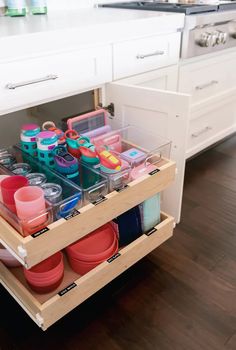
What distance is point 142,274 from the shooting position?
4.16ft

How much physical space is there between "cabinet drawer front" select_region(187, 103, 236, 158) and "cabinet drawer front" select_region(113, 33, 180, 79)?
0.42 metres

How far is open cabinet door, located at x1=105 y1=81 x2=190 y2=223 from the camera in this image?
1.12 metres

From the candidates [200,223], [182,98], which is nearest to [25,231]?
[182,98]

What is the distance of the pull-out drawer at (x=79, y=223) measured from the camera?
2.60 ft

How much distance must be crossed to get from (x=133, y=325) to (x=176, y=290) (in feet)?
0.70

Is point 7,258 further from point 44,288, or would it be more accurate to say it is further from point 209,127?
point 209,127

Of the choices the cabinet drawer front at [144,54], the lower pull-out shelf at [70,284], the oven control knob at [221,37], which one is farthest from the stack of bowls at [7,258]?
the oven control knob at [221,37]

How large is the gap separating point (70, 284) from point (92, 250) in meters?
0.16

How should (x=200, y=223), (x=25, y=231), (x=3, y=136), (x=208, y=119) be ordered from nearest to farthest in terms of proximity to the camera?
(x=25, y=231) → (x=200, y=223) → (x=3, y=136) → (x=208, y=119)

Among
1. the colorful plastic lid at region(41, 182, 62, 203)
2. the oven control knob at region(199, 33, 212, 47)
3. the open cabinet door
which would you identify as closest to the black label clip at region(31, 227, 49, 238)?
the colorful plastic lid at region(41, 182, 62, 203)

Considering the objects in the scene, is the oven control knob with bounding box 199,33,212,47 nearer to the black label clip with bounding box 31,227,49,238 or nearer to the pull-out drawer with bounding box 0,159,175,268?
the pull-out drawer with bounding box 0,159,175,268

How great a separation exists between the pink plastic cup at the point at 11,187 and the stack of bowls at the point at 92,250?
26 cm

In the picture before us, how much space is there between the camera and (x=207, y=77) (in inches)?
68.4

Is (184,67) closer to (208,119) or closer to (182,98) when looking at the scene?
(208,119)
